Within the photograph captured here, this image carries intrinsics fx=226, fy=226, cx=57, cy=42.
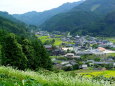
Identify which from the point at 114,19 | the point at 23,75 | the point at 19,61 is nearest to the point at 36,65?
the point at 19,61

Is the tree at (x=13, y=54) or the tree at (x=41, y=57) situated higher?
the tree at (x=13, y=54)

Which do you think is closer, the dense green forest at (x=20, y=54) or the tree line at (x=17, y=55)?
the tree line at (x=17, y=55)

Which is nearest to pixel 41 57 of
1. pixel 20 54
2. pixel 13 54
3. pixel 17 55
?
pixel 20 54

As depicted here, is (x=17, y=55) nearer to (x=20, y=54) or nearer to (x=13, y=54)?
(x=20, y=54)

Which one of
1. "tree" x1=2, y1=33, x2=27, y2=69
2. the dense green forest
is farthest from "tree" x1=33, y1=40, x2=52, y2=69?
"tree" x1=2, y1=33, x2=27, y2=69

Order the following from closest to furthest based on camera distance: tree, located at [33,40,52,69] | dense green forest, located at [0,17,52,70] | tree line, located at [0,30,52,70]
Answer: tree line, located at [0,30,52,70] < dense green forest, located at [0,17,52,70] < tree, located at [33,40,52,69]

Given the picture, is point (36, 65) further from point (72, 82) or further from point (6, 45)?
point (72, 82)

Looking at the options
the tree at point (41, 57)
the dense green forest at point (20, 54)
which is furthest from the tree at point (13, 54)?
the tree at point (41, 57)

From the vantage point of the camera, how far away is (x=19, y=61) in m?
26.6

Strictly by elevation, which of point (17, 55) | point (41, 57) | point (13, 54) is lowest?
point (41, 57)

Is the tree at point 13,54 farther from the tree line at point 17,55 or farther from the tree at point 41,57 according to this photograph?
the tree at point 41,57

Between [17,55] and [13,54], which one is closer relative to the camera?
[17,55]

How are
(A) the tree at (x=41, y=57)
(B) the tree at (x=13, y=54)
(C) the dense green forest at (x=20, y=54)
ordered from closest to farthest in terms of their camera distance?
1. (C) the dense green forest at (x=20, y=54)
2. (B) the tree at (x=13, y=54)
3. (A) the tree at (x=41, y=57)

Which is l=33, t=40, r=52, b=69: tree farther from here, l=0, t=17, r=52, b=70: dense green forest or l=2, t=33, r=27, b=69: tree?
l=2, t=33, r=27, b=69: tree
